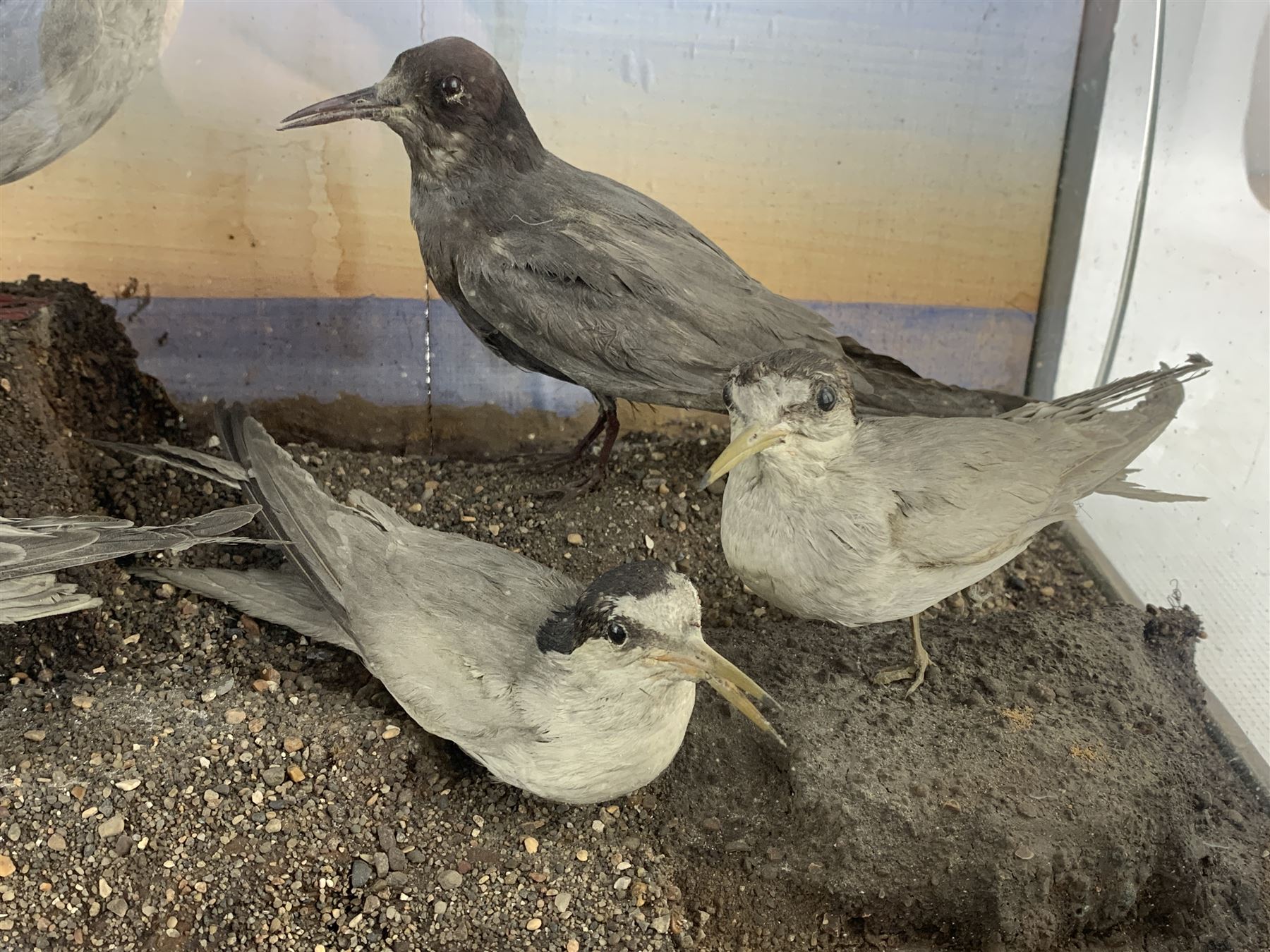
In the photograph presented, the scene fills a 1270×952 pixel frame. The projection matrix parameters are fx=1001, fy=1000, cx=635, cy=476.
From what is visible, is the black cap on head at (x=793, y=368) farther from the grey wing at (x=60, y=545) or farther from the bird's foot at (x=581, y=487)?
the grey wing at (x=60, y=545)

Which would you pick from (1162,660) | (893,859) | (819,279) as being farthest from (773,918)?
(819,279)

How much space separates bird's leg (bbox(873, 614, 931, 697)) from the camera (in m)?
2.12

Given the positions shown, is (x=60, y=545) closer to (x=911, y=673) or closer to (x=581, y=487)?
(x=581, y=487)

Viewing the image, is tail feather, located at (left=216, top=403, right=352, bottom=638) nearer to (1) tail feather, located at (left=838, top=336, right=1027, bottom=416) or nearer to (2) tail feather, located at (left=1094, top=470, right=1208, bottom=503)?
(1) tail feather, located at (left=838, top=336, right=1027, bottom=416)

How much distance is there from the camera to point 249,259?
8.27 feet

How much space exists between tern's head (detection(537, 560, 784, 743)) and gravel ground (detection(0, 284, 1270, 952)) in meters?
0.33

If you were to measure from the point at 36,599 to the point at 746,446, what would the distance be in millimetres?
1315

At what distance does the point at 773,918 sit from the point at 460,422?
1.55m

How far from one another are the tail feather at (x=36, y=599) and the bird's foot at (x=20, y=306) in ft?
2.26

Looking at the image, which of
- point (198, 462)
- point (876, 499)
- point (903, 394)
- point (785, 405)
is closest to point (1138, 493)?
point (903, 394)

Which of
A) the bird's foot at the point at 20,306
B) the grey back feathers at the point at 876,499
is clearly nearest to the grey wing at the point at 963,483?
the grey back feathers at the point at 876,499

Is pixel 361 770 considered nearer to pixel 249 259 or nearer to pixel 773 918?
pixel 773 918

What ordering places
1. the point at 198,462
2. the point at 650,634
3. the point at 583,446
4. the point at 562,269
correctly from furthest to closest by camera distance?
the point at 583,446 < the point at 562,269 < the point at 198,462 < the point at 650,634

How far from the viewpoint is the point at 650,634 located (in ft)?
5.39
